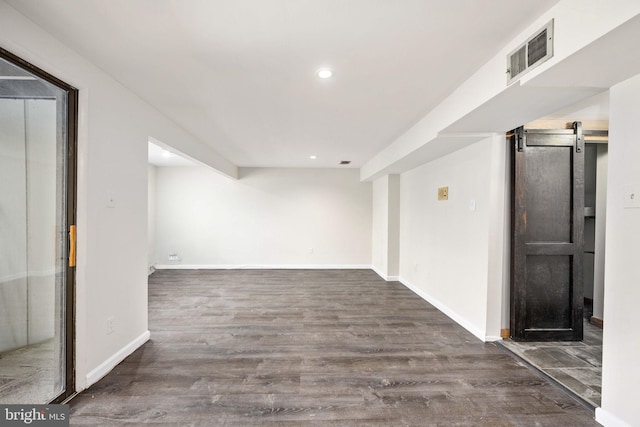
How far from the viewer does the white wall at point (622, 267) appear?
5.37ft

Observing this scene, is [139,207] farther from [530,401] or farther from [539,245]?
[539,245]

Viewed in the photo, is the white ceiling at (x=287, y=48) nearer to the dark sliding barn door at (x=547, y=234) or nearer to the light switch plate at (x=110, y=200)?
the light switch plate at (x=110, y=200)

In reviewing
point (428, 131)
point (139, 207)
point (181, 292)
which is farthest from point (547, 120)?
point (181, 292)

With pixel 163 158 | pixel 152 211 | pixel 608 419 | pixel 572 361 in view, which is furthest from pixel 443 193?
pixel 152 211

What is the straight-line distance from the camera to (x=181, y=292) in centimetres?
468

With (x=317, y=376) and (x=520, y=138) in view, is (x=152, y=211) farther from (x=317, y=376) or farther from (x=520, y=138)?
(x=520, y=138)

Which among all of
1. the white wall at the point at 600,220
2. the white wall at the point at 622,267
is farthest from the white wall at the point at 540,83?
the white wall at the point at 600,220

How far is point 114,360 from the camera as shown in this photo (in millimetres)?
2369

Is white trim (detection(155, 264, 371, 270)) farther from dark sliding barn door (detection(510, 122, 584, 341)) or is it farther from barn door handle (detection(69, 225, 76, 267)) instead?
barn door handle (detection(69, 225, 76, 267))

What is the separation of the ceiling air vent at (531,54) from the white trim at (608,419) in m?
2.13

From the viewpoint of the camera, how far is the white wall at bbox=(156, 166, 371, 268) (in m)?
6.55

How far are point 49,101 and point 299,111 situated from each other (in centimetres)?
195

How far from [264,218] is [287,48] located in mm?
5188

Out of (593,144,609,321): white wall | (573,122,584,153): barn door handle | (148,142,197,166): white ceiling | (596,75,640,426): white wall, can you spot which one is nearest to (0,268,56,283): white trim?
(148,142,197,166): white ceiling
